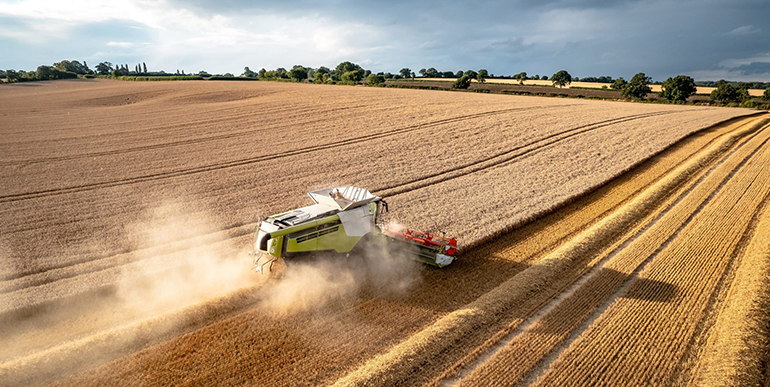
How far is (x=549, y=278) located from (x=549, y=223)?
411 cm

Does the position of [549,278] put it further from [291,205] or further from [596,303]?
[291,205]

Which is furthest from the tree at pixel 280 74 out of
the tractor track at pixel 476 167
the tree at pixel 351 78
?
the tractor track at pixel 476 167

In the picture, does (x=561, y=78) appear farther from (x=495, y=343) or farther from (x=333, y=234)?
(x=495, y=343)

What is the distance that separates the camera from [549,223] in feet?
43.3

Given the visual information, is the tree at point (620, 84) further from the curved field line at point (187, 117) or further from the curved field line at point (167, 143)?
the curved field line at point (167, 143)

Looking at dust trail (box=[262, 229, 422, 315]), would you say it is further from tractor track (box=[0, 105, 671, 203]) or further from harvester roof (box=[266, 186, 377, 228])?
tractor track (box=[0, 105, 671, 203])

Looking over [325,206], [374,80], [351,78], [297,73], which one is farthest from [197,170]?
[297,73]

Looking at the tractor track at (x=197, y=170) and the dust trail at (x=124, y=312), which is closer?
the dust trail at (x=124, y=312)

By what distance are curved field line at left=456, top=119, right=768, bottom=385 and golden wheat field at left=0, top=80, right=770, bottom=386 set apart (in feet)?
0.16

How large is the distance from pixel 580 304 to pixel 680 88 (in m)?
73.5

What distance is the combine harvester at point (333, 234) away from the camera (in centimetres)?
841

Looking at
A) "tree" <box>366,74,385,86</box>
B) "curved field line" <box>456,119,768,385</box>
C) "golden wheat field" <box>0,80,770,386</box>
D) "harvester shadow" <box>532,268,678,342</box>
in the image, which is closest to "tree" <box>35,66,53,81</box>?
"tree" <box>366,74,385,86</box>

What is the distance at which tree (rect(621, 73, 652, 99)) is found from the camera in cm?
6638

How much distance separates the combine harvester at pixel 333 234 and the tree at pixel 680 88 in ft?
234
